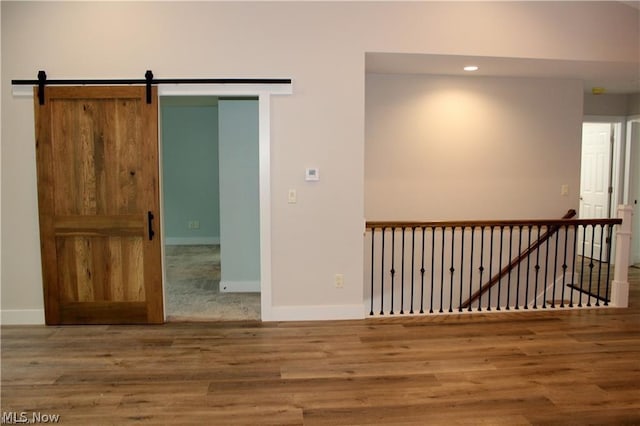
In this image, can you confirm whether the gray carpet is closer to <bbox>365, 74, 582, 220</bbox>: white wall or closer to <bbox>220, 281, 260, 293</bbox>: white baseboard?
<bbox>220, 281, 260, 293</bbox>: white baseboard

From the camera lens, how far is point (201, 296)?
5.34m

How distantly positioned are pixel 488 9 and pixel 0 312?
A: 5.09 metres

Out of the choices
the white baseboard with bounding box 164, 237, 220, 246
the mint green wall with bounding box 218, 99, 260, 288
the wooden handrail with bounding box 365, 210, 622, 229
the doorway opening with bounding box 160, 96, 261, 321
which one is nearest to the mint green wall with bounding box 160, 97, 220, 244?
the white baseboard with bounding box 164, 237, 220, 246

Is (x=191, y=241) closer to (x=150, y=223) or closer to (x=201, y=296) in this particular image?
(x=201, y=296)

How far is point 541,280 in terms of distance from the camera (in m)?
5.85

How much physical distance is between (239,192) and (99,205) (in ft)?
5.48

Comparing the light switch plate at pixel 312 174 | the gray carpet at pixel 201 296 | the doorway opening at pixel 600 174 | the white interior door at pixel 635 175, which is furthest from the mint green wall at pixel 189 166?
the white interior door at pixel 635 175

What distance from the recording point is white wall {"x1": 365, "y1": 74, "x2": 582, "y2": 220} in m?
5.41

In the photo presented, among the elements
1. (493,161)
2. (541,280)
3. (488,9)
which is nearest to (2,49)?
(488,9)

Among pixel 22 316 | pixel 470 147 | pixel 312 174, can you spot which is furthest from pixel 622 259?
pixel 22 316

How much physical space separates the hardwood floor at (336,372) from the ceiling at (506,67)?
7.85ft

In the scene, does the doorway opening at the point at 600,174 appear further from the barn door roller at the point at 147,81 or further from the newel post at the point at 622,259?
the barn door roller at the point at 147,81

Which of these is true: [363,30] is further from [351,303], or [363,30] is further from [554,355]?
[554,355]

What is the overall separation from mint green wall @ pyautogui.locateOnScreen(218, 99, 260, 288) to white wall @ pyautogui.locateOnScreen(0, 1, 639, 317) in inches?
50.4
